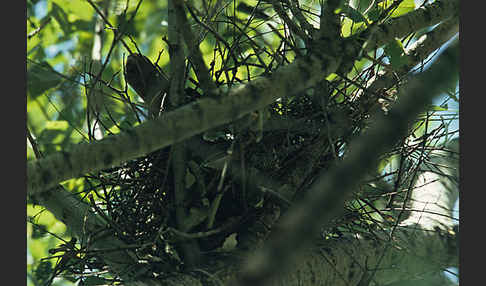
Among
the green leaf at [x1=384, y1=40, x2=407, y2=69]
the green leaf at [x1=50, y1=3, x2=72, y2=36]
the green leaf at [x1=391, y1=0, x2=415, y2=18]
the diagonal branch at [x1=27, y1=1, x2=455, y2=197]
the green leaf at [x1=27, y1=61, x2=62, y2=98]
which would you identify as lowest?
the diagonal branch at [x1=27, y1=1, x2=455, y2=197]

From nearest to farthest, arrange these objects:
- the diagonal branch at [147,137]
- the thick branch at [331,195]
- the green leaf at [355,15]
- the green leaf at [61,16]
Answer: the thick branch at [331,195] < the diagonal branch at [147,137] < the green leaf at [355,15] < the green leaf at [61,16]

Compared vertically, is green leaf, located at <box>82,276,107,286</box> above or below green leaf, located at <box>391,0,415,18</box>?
below

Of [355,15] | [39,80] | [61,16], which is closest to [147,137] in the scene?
[355,15]

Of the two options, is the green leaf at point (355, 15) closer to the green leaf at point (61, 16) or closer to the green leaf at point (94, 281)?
the green leaf at point (94, 281)

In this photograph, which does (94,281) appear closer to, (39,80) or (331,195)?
(331,195)

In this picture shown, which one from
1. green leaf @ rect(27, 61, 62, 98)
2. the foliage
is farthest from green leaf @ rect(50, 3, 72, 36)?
the foliage

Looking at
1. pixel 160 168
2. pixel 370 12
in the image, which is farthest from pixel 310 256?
pixel 370 12

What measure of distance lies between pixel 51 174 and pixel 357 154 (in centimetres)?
58

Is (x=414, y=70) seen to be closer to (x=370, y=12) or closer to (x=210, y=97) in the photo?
(x=370, y=12)

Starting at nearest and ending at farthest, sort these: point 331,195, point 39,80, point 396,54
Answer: point 331,195, point 396,54, point 39,80

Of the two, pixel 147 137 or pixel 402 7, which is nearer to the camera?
pixel 147 137

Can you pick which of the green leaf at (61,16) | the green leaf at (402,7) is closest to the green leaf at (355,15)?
the green leaf at (402,7)

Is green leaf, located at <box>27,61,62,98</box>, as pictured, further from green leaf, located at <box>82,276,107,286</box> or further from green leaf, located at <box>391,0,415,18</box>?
green leaf, located at <box>391,0,415,18</box>

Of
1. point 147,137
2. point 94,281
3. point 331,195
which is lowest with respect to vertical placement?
point 331,195
